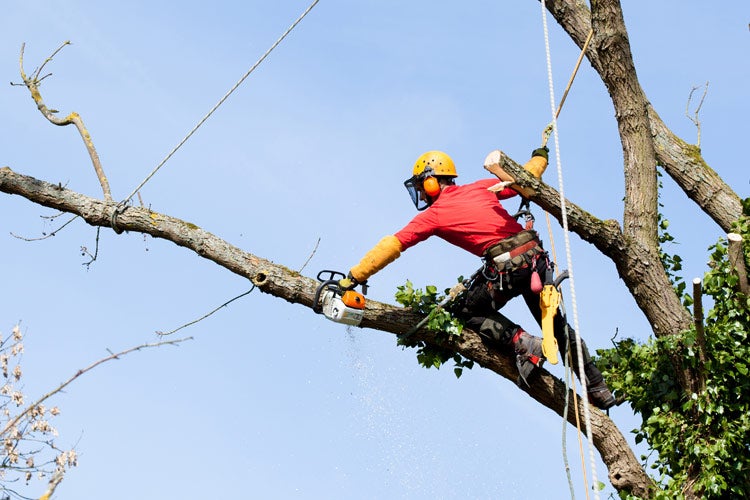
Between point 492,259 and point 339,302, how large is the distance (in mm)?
1030

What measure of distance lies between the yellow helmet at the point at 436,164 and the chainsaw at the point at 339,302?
0.94 meters

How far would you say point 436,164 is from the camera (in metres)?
7.34

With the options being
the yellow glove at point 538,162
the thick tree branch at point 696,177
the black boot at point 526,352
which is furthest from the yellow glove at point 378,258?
the thick tree branch at point 696,177

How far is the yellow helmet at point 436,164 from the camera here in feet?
24.0

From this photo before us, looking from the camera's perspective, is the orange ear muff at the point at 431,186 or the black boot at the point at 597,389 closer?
the black boot at the point at 597,389

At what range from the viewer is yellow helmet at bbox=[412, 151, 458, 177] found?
24.0 ft

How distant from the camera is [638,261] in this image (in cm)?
721

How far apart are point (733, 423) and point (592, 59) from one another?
10.1 feet

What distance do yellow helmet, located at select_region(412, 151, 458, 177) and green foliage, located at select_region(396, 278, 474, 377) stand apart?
76 cm

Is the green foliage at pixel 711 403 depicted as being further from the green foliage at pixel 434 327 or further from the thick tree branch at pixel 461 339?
the green foliage at pixel 434 327

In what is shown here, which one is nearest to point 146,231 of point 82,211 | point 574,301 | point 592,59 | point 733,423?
point 82,211

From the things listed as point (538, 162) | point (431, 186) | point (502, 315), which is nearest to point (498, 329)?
point (502, 315)

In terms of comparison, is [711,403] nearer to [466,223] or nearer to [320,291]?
[466,223]

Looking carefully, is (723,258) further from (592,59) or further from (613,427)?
(592,59)
